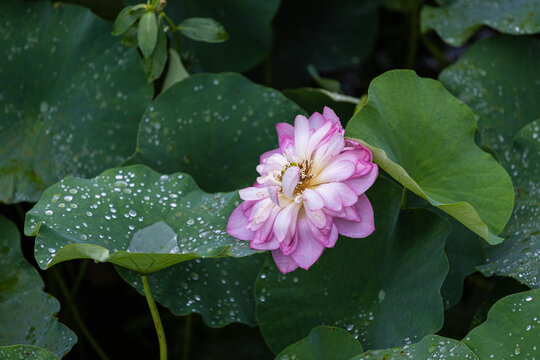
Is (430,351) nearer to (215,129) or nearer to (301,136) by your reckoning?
(301,136)

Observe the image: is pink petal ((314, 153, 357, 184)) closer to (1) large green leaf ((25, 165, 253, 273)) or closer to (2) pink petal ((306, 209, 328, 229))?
(2) pink petal ((306, 209, 328, 229))

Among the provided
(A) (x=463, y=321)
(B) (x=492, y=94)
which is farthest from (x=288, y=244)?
(A) (x=463, y=321)

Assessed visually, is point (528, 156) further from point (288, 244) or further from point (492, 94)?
point (288, 244)


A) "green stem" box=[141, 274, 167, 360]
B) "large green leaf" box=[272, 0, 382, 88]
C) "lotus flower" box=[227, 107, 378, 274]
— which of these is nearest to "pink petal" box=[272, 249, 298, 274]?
"lotus flower" box=[227, 107, 378, 274]

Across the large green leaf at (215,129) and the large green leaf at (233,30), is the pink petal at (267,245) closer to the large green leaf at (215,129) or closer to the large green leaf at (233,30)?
the large green leaf at (215,129)

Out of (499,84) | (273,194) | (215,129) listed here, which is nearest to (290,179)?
(273,194)

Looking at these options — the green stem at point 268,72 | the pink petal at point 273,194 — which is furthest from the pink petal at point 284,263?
the green stem at point 268,72

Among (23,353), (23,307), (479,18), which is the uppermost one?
(479,18)

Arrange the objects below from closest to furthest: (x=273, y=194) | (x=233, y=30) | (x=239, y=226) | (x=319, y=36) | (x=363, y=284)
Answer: (x=273, y=194)
(x=239, y=226)
(x=363, y=284)
(x=233, y=30)
(x=319, y=36)
